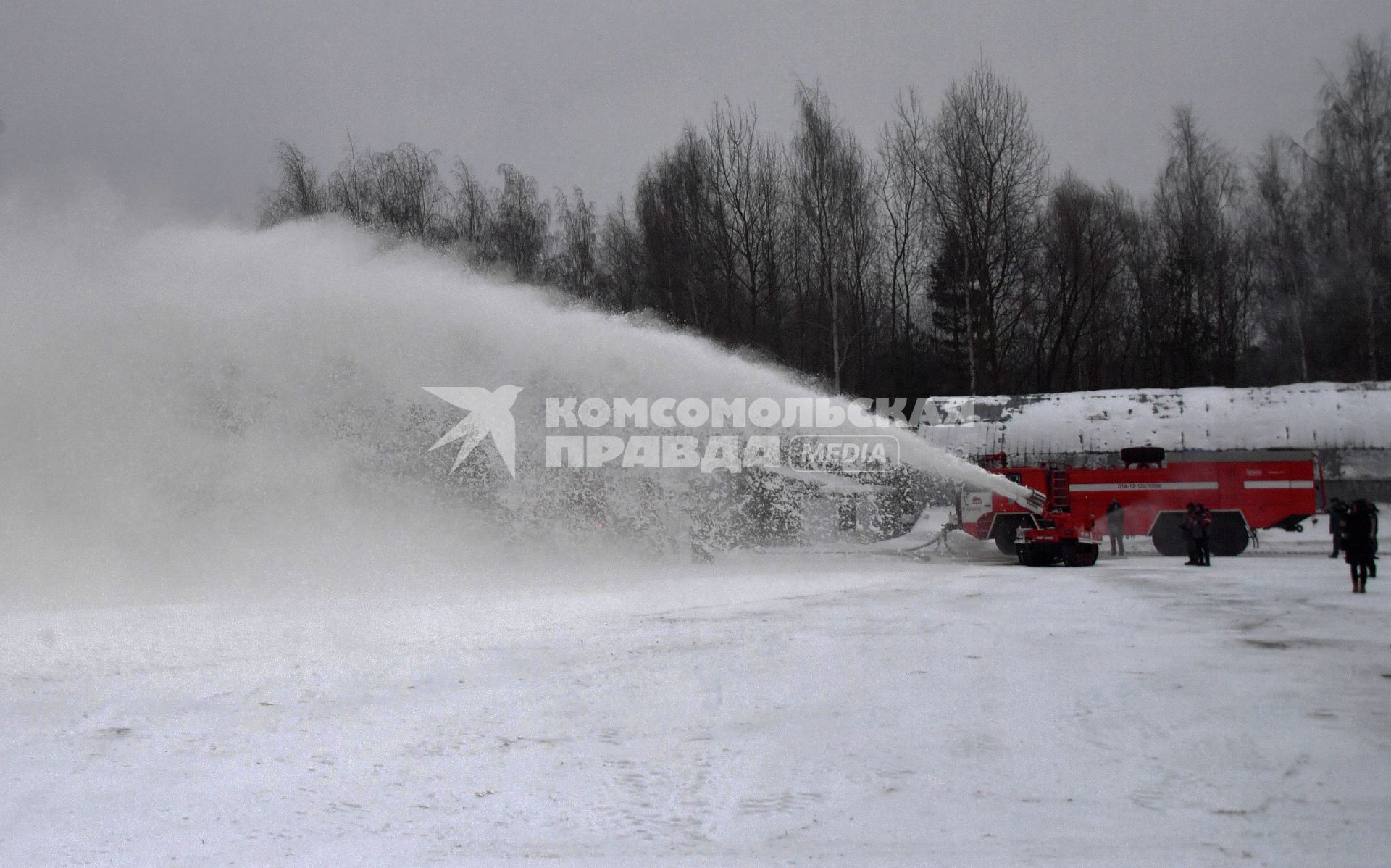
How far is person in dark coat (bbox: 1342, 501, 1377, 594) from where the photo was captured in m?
13.1

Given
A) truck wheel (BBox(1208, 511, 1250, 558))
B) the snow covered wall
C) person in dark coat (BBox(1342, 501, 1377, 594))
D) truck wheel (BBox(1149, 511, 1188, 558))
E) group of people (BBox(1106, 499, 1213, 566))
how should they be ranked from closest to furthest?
person in dark coat (BBox(1342, 501, 1377, 594))
group of people (BBox(1106, 499, 1213, 566))
truck wheel (BBox(1208, 511, 1250, 558))
truck wheel (BBox(1149, 511, 1188, 558))
the snow covered wall

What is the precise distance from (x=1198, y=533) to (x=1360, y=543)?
5021mm

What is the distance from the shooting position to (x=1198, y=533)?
59.5 ft

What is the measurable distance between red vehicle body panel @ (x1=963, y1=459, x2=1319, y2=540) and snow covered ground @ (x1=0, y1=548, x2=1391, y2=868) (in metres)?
9.71

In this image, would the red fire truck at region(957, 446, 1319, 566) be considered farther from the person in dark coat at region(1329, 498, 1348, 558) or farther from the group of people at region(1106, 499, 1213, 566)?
the group of people at region(1106, 499, 1213, 566)

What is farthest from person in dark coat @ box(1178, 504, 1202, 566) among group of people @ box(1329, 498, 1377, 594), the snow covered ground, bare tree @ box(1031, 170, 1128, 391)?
bare tree @ box(1031, 170, 1128, 391)

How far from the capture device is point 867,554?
20.3m

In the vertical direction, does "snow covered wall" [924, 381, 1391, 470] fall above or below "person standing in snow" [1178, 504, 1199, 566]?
above

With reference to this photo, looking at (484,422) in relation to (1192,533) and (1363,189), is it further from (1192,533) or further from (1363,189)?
(1363,189)

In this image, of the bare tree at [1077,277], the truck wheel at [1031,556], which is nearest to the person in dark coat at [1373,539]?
the truck wheel at [1031,556]

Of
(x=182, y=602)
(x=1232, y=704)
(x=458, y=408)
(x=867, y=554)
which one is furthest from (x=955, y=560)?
(x=182, y=602)

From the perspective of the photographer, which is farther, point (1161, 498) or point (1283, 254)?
point (1283, 254)

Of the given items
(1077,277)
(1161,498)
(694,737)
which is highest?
(1077,277)

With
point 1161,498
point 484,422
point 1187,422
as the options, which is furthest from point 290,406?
point 1187,422
